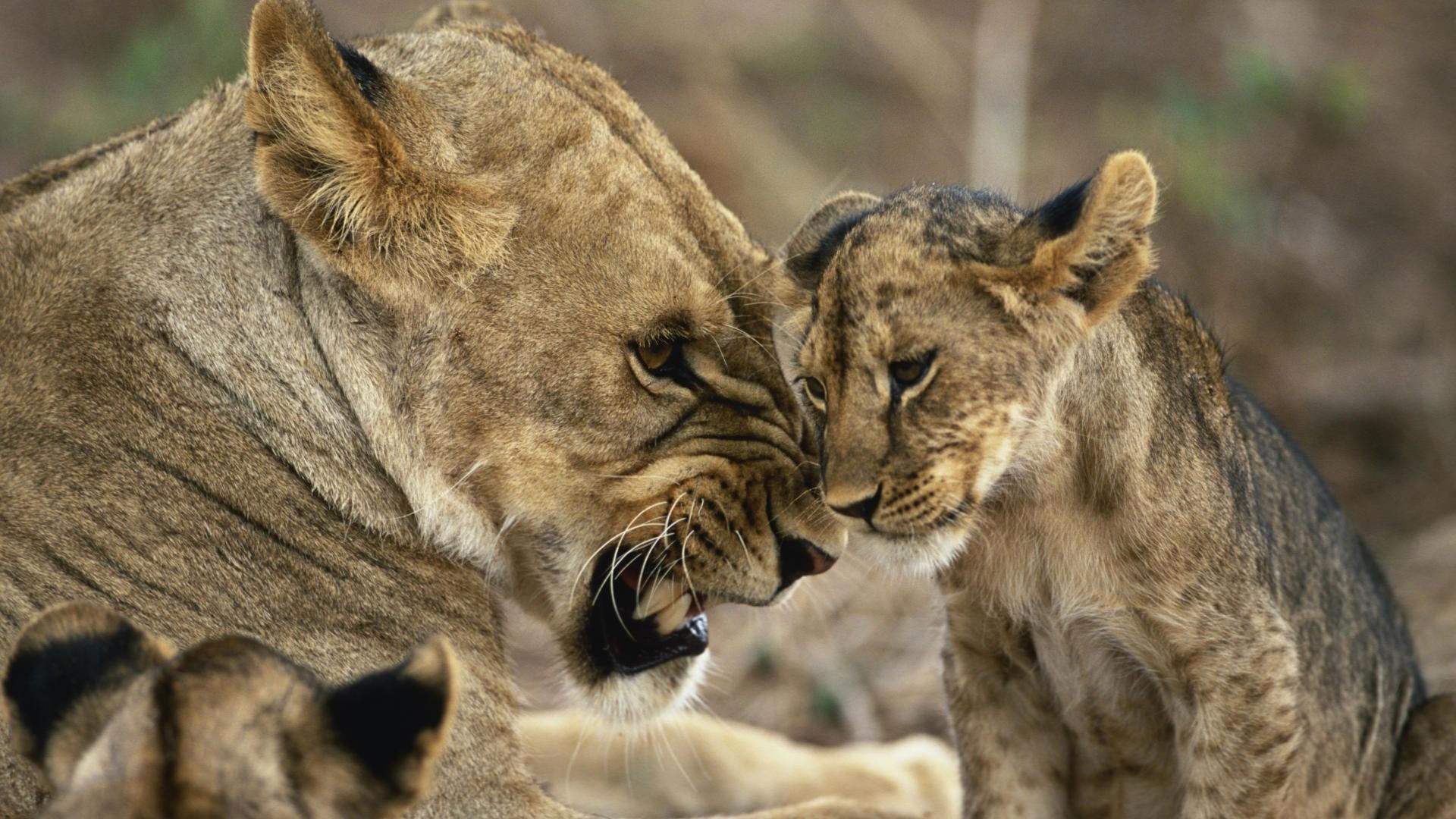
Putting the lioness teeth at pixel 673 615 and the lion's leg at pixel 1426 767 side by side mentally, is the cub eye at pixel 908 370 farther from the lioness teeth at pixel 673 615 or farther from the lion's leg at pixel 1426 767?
the lion's leg at pixel 1426 767

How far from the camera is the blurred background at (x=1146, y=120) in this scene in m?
8.49

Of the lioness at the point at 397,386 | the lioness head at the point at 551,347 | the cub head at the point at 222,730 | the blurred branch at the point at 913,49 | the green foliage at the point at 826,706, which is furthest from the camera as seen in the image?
the blurred branch at the point at 913,49

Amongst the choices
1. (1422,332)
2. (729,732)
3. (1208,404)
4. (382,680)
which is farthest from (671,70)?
(382,680)

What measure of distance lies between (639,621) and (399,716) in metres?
1.46

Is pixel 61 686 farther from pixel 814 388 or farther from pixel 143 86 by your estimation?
pixel 143 86

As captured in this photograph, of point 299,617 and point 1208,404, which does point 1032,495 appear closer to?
point 1208,404

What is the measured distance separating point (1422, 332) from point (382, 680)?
25.2 feet

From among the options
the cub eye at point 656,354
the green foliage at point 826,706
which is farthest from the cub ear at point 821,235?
the green foliage at point 826,706

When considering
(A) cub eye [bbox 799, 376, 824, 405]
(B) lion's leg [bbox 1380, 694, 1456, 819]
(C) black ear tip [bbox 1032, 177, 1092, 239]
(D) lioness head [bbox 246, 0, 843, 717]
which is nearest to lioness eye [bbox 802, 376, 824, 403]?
(A) cub eye [bbox 799, 376, 824, 405]

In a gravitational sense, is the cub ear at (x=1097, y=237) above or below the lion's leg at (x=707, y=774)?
above

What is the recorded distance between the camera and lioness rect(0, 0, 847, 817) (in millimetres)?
3252

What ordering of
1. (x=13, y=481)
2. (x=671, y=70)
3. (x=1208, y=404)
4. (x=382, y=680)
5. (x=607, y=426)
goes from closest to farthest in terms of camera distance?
1. (x=382, y=680)
2. (x=13, y=481)
3. (x=607, y=426)
4. (x=1208, y=404)
5. (x=671, y=70)

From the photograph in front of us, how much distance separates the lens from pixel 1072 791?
4.05 metres

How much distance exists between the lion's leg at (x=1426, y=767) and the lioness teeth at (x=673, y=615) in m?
1.82
